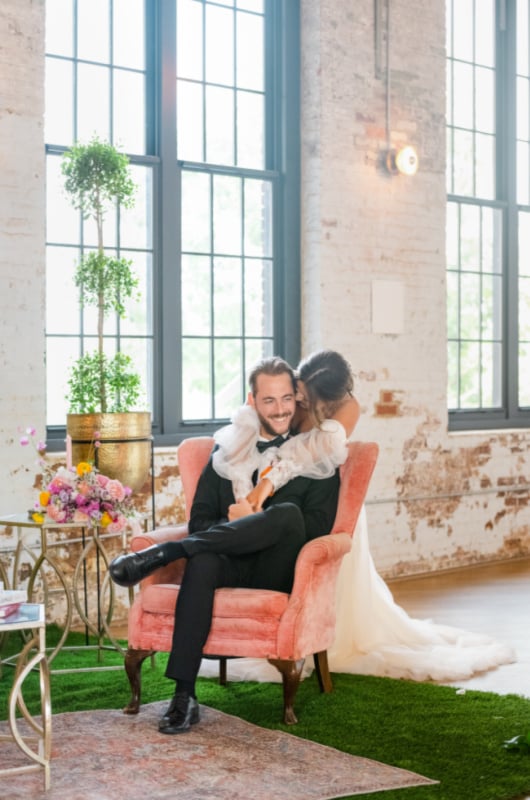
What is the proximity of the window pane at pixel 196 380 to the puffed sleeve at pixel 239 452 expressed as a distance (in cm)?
202

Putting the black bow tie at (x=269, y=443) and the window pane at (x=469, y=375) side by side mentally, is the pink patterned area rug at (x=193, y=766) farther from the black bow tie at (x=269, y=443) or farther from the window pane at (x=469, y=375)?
the window pane at (x=469, y=375)

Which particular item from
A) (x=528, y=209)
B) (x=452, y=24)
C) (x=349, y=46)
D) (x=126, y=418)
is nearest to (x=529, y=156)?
(x=528, y=209)

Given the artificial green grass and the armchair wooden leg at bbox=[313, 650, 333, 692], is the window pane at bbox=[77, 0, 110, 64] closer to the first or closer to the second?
the artificial green grass

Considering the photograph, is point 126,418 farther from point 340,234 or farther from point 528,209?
point 528,209

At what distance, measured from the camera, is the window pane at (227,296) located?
21.8 feet

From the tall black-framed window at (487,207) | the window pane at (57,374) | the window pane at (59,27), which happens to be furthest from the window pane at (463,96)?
the window pane at (57,374)

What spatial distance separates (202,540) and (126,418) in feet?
4.33

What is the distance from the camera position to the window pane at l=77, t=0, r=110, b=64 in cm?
604

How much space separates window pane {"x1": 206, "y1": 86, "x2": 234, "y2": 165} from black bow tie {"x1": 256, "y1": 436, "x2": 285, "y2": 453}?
2.67 metres

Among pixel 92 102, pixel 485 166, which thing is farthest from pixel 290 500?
pixel 485 166

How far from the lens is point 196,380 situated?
6.53 m

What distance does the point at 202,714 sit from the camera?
4.01 metres

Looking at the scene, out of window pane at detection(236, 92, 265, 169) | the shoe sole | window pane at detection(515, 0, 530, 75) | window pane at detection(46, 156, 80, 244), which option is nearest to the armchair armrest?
the shoe sole

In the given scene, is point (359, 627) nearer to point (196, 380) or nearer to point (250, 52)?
point (196, 380)
